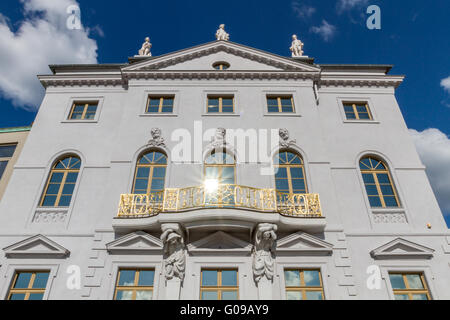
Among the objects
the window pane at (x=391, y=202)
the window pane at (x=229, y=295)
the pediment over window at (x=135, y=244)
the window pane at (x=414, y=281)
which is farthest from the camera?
the window pane at (x=391, y=202)

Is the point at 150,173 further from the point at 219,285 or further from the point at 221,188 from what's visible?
the point at 219,285

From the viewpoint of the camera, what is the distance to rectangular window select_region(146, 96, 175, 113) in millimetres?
14539

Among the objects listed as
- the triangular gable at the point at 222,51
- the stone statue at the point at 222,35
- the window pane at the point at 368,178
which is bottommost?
the window pane at the point at 368,178

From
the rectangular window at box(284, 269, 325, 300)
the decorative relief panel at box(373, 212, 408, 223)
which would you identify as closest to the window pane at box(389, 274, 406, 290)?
the decorative relief panel at box(373, 212, 408, 223)

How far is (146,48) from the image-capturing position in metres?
17.8

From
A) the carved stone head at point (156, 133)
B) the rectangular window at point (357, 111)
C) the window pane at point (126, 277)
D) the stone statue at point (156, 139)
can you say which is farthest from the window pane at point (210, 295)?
the rectangular window at point (357, 111)

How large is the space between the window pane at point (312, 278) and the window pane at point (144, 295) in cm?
520

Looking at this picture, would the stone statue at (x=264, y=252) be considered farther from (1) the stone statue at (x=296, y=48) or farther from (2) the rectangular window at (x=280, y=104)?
(1) the stone statue at (x=296, y=48)

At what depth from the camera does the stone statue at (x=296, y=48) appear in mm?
17672

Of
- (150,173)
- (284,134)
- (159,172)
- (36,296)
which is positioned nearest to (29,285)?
(36,296)

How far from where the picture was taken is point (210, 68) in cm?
1585

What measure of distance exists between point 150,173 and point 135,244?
309 centimetres

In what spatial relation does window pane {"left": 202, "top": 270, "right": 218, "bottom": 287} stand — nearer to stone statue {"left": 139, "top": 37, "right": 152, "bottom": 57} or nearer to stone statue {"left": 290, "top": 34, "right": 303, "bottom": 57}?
stone statue {"left": 139, "top": 37, "right": 152, "bottom": 57}

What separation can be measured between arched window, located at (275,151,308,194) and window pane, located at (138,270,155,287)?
219 inches
